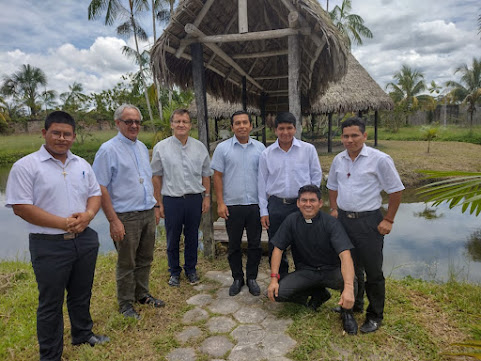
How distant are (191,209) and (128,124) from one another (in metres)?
1.06

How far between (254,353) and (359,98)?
43.0 ft

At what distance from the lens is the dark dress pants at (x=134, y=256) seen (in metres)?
2.69

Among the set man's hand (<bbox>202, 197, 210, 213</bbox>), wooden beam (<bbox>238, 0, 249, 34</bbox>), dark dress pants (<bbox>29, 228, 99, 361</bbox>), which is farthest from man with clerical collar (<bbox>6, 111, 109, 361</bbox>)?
wooden beam (<bbox>238, 0, 249, 34</bbox>)

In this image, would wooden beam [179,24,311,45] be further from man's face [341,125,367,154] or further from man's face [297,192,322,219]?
man's face [297,192,322,219]

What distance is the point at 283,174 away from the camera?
292cm

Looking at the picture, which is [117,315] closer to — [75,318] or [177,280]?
[75,318]

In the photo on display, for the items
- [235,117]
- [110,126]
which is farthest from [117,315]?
[110,126]

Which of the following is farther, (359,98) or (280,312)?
(359,98)

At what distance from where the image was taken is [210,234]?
4152 mm

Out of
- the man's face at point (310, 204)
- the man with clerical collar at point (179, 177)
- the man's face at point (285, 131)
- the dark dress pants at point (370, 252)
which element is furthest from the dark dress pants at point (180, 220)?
the dark dress pants at point (370, 252)

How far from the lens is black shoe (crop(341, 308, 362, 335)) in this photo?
8.25ft

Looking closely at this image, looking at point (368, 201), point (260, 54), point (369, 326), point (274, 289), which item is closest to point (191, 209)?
point (274, 289)

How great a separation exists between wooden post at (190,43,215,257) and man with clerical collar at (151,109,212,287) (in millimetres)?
752

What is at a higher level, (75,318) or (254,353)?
(75,318)
